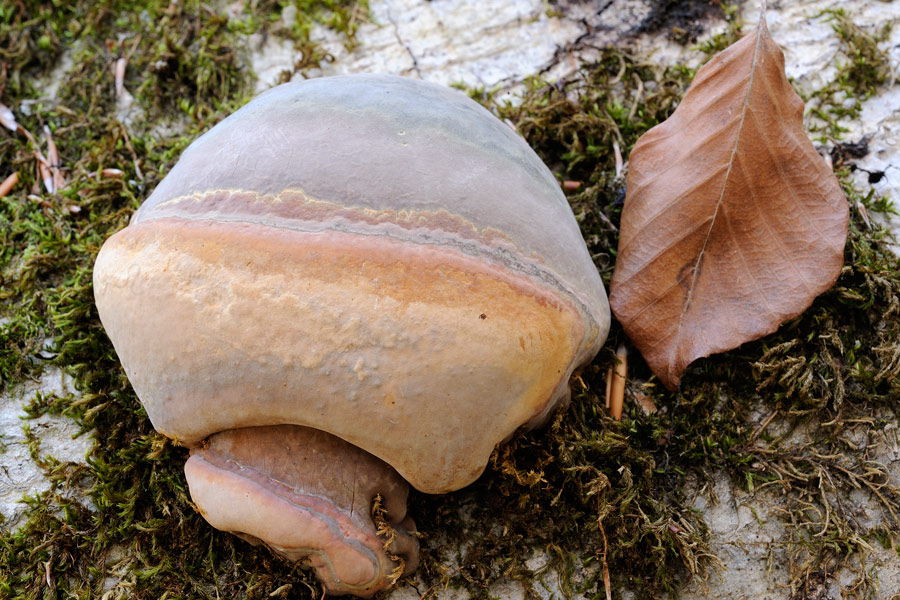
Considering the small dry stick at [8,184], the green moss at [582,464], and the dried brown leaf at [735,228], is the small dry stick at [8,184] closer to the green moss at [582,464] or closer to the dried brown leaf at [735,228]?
the green moss at [582,464]

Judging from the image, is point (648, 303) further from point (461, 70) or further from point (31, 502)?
point (31, 502)

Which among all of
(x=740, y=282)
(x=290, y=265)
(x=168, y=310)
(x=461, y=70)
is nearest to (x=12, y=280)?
(x=168, y=310)

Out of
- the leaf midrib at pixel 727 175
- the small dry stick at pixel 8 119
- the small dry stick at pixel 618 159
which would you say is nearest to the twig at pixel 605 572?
the leaf midrib at pixel 727 175

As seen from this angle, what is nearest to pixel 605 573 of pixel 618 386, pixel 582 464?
pixel 582 464

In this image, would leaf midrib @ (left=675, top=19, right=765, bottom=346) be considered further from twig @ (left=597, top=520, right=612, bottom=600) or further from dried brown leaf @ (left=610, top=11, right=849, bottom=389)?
twig @ (left=597, top=520, right=612, bottom=600)

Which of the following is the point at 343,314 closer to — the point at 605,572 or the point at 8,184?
the point at 605,572

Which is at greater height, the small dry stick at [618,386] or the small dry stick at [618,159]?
the small dry stick at [618,159]
